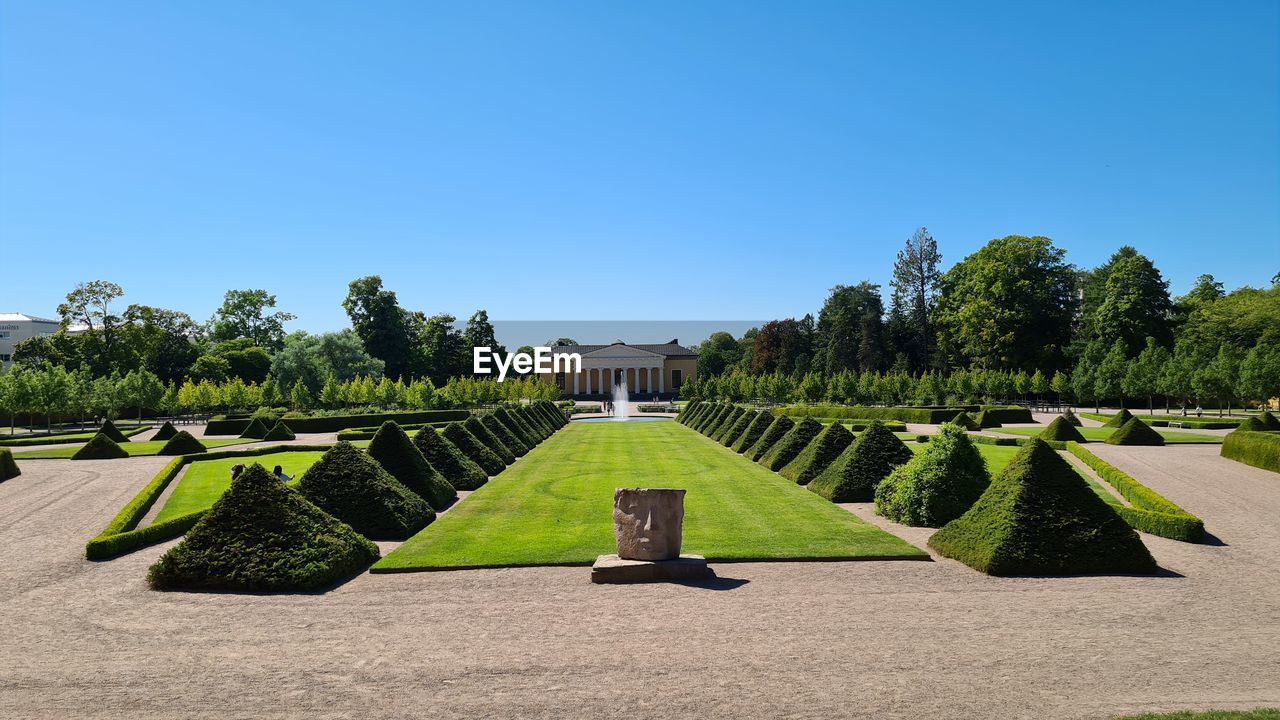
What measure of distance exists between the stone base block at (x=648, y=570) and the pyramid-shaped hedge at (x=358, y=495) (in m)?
6.15

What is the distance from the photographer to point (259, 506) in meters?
14.9

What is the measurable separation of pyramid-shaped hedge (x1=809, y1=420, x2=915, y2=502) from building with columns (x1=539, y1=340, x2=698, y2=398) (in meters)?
128

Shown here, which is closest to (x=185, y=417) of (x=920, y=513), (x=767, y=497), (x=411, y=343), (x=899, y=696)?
(x=411, y=343)

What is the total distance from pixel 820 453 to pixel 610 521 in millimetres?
9277

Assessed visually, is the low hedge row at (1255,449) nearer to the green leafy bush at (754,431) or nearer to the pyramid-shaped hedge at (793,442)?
the pyramid-shaped hedge at (793,442)

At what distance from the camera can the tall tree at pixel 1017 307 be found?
9025 cm

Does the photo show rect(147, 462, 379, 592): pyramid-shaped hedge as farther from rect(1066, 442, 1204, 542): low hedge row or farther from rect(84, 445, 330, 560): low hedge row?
rect(1066, 442, 1204, 542): low hedge row

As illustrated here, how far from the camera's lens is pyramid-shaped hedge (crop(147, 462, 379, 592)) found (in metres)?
14.2

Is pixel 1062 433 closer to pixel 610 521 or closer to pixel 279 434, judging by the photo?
pixel 610 521

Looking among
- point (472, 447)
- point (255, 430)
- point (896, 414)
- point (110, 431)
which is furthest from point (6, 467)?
point (896, 414)

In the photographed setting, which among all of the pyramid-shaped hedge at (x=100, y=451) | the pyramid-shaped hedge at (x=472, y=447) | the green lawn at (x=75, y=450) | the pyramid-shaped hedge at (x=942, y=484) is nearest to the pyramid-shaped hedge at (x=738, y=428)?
the pyramid-shaped hedge at (x=472, y=447)

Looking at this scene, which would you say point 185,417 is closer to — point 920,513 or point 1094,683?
point 920,513

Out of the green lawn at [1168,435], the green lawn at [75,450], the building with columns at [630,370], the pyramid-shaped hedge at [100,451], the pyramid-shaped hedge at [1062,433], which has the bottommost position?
the green lawn at [75,450]

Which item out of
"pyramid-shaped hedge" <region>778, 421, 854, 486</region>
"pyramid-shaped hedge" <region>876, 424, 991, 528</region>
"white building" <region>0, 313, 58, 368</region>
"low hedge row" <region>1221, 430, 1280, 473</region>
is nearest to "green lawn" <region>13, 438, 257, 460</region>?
"pyramid-shaped hedge" <region>778, 421, 854, 486</region>
